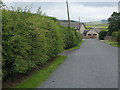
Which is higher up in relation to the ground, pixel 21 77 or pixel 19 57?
pixel 19 57

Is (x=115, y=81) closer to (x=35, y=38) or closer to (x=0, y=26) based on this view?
(x=35, y=38)

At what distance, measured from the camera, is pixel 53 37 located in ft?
47.0

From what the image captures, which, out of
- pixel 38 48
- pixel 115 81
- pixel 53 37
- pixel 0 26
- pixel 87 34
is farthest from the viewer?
pixel 87 34

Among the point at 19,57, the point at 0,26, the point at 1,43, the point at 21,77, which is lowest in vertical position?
the point at 21,77

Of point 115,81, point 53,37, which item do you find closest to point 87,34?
point 53,37

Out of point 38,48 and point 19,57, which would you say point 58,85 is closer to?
point 19,57

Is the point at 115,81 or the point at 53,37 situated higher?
the point at 53,37

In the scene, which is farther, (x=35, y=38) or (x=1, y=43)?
(x=35, y=38)

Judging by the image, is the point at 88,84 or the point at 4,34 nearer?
the point at 4,34

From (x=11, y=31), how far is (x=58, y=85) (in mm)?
2583

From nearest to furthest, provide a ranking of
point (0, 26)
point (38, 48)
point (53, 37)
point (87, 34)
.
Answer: point (0, 26) → point (38, 48) → point (53, 37) → point (87, 34)

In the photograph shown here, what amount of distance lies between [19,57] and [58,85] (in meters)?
1.75

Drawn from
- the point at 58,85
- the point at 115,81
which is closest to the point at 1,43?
the point at 58,85

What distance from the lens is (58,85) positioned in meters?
6.94
